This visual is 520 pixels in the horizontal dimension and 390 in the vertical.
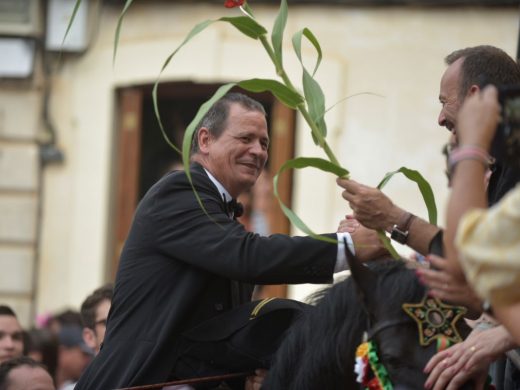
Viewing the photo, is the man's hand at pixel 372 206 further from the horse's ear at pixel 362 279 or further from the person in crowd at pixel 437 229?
the horse's ear at pixel 362 279

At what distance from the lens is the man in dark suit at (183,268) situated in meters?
4.84

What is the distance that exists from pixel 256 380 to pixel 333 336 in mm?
477

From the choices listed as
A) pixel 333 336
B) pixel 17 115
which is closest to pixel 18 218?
pixel 17 115

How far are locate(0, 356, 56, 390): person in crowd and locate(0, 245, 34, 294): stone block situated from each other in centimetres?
493

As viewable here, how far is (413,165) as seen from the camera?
11211 mm

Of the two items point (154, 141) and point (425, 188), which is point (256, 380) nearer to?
point (425, 188)

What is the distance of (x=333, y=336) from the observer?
4562mm

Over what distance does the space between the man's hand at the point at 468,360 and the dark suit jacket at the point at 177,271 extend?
78 centimetres

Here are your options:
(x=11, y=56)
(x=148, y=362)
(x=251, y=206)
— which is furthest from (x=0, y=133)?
(x=148, y=362)

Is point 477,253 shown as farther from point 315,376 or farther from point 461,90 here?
point 461,90

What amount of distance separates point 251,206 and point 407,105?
4.65 ft

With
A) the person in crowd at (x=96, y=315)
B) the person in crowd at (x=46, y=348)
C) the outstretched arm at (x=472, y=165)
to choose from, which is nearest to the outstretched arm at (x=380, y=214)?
the outstretched arm at (x=472, y=165)

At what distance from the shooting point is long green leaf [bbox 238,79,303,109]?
455cm

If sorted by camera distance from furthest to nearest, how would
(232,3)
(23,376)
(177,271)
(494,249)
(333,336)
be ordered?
(23,376) < (177,271) < (232,3) < (333,336) < (494,249)
